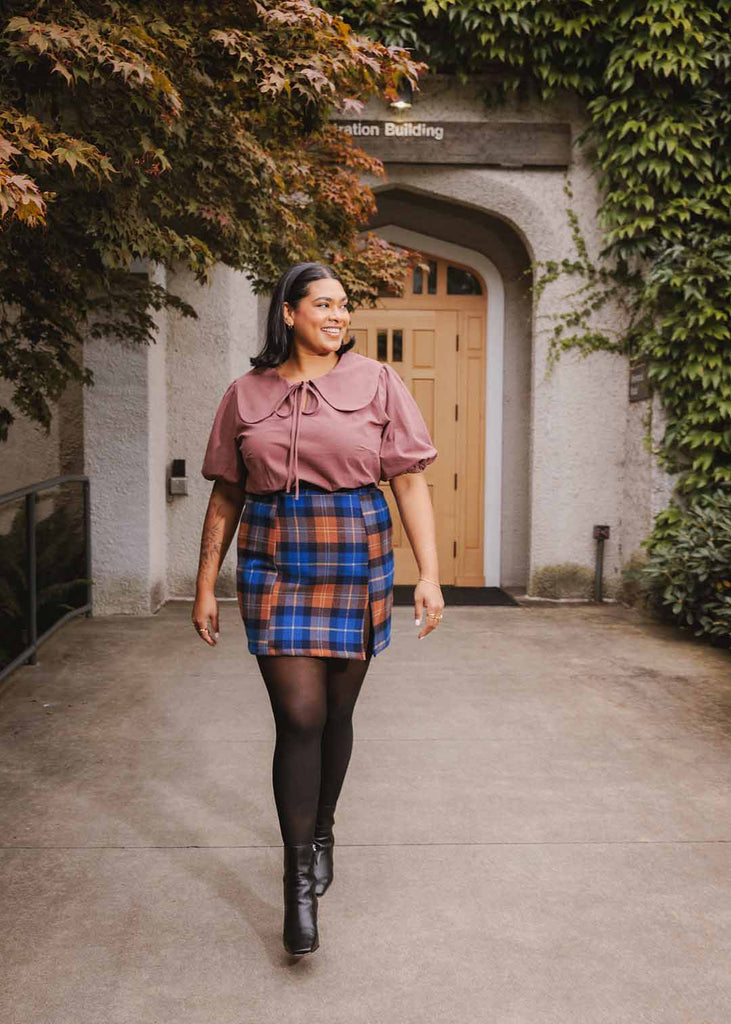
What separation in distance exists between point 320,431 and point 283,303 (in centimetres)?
Result: 41

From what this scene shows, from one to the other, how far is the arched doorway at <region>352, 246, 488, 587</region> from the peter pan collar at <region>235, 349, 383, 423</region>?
6.22 m

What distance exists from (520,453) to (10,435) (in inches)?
176

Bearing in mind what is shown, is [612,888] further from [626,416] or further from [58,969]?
[626,416]

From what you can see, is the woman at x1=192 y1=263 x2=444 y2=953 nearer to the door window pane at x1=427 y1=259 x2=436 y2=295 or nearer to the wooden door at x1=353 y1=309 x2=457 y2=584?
the wooden door at x1=353 y1=309 x2=457 y2=584

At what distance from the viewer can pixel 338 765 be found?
2746 mm

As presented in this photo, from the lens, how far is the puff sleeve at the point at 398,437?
8.63 feet

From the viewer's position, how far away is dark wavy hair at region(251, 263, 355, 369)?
2604 millimetres

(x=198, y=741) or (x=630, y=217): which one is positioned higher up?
(x=630, y=217)

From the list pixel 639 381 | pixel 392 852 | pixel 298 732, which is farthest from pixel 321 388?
pixel 639 381

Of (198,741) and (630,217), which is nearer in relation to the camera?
(198,741)

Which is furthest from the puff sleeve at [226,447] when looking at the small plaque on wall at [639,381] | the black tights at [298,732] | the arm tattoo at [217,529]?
the small plaque on wall at [639,381]

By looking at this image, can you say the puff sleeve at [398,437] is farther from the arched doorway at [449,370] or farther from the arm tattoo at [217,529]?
the arched doorway at [449,370]

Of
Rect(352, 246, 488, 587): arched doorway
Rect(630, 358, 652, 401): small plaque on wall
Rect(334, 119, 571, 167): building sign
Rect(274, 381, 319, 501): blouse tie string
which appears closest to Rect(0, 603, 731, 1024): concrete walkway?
Rect(274, 381, 319, 501): blouse tie string

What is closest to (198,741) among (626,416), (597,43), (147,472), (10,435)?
(147,472)
